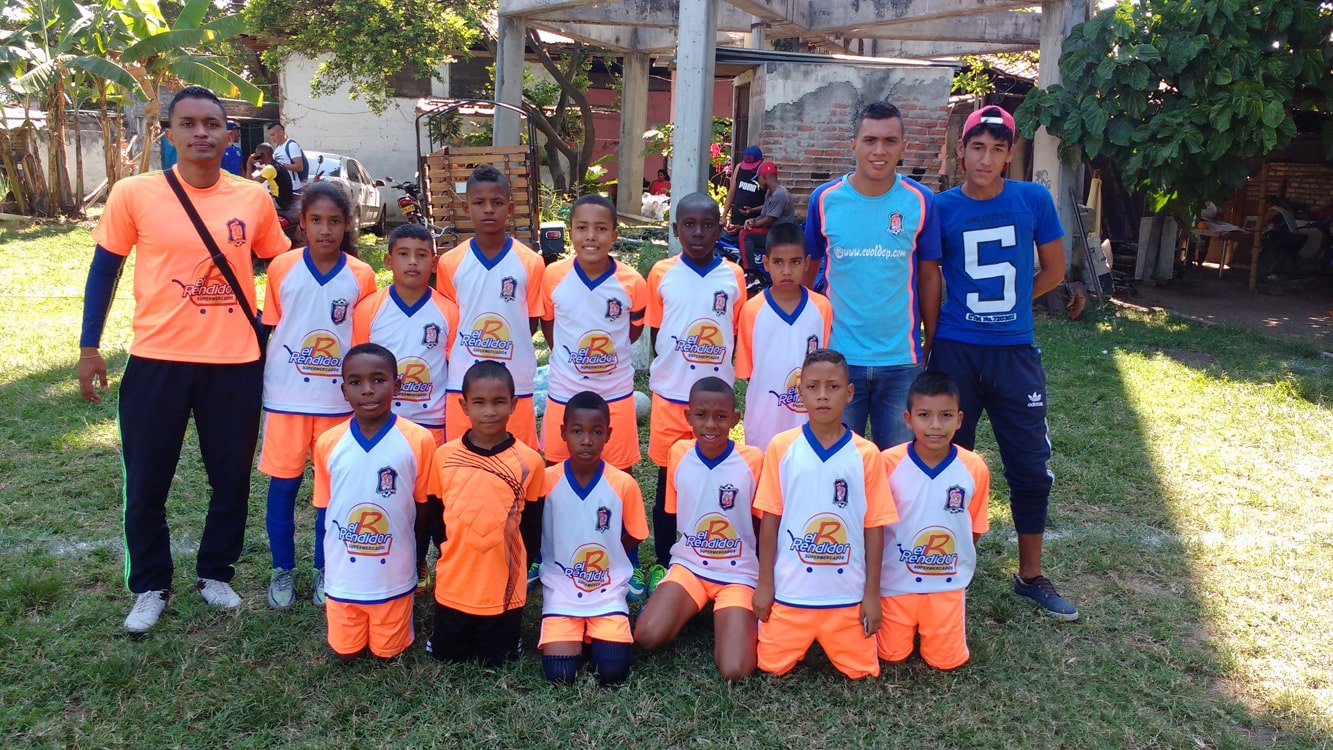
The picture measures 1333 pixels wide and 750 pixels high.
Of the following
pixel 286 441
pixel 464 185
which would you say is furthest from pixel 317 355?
pixel 464 185

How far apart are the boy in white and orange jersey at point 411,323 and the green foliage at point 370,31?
13.7 metres

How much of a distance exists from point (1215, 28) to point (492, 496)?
893 cm

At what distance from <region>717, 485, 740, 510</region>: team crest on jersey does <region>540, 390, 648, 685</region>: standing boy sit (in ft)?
0.95

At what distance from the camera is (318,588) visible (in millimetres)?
3705

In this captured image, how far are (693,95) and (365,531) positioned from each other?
476 centimetres

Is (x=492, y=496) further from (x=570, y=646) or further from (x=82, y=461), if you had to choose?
(x=82, y=461)

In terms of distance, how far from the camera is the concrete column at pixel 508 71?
1216 cm

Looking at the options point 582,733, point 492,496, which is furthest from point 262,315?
point 582,733

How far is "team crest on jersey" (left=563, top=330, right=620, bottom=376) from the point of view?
3836 millimetres

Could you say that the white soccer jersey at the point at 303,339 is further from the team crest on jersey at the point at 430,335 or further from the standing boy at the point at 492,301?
the standing boy at the point at 492,301

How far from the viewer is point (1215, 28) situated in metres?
9.01

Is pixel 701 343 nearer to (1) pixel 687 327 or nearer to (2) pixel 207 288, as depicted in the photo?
(1) pixel 687 327

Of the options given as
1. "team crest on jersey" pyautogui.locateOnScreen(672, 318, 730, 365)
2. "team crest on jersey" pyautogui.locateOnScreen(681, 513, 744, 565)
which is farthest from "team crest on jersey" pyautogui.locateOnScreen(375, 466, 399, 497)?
"team crest on jersey" pyautogui.locateOnScreen(672, 318, 730, 365)

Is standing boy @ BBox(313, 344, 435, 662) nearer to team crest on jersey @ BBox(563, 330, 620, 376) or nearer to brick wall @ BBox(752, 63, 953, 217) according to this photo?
team crest on jersey @ BBox(563, 330, 620, 376)
